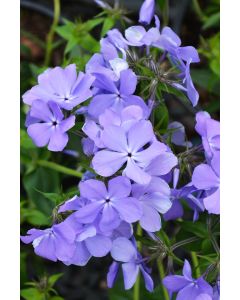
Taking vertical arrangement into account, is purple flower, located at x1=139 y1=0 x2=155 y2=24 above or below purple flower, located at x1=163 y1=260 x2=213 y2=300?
above

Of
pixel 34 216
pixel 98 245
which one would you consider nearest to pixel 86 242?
pixel 98 245

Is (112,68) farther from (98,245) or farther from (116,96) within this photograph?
(98,245)

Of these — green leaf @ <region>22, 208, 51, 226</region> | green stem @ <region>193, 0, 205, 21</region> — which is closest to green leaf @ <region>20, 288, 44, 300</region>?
green leaf @ <region>22, 208, 51, 226</region>

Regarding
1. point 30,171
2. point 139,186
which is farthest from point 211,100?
point 139,186

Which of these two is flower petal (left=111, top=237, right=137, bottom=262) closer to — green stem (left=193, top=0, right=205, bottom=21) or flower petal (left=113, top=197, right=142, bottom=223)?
flower petal (left=113, top=197, right=142, bottom=223)

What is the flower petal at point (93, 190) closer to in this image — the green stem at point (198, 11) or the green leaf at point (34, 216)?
the green leaf at point (34, 216)
